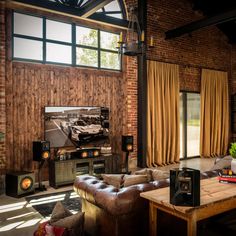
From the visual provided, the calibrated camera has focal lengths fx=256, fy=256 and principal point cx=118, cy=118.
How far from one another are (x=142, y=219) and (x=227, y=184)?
922mm

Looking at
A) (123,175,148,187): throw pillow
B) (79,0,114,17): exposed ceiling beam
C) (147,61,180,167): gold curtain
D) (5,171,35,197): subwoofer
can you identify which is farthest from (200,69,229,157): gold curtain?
(123,175,148,187): throw pillow

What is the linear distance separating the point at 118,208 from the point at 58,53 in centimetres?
411

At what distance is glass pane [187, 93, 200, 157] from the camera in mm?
7785

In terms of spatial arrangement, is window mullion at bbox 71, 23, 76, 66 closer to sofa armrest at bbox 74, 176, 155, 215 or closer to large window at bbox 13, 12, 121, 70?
large window at bbox 13, 12, 121, 70

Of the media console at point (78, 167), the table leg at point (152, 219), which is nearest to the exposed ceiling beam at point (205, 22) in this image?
the media console at point (78, 167)

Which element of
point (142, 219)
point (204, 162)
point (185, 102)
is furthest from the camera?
point (185, 102)

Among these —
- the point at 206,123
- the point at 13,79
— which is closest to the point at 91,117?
the point at 13,79

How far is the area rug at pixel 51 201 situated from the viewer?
3.69 metres

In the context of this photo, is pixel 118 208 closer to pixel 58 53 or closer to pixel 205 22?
pixel 58 53

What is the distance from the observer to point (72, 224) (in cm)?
231

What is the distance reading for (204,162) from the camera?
23.5 ft

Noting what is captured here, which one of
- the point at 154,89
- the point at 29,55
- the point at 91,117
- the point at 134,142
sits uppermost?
the point at 29,55

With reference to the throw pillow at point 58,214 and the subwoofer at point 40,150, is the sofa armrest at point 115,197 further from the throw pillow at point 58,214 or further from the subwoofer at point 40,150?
the subwoofer at point 40,150

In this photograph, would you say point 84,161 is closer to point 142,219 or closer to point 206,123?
point 142,219
